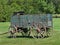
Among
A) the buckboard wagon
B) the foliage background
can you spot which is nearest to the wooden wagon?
the buckboard wagon

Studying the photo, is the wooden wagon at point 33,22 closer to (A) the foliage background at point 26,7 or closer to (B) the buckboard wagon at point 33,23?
(B) the buckboard wagon at point 33,23

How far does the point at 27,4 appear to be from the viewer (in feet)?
295

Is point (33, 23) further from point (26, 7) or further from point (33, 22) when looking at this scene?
point (26, 7)

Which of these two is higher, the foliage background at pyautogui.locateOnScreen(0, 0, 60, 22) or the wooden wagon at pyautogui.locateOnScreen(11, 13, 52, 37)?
the wooden wagon at pyautogui.locateOnScreen(11, 13, 52, 37)

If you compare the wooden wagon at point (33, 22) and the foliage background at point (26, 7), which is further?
the foliage background at point (26, 7)

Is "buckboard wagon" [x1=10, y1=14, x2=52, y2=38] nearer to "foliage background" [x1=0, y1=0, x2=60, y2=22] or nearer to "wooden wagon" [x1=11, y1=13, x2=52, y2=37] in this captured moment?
"wooden wagon" [x1=11, y1=13, x2=52, y2=37]

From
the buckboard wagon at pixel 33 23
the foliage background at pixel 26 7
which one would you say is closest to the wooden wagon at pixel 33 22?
the buckboard wagon at pixel 33 23

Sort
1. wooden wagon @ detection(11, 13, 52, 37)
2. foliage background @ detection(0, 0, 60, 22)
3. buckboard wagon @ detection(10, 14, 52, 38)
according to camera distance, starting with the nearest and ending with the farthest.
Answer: buckboard wagon @ detection(10, 14, 52, 38)
wooden wagon @ detection(11, 13, 52, 37)
foliage background @ detection(0, 0, 60, 22)

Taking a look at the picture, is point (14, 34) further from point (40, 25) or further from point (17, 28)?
point (40, 25)

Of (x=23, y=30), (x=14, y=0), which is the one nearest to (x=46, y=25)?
(x=23, y=30)

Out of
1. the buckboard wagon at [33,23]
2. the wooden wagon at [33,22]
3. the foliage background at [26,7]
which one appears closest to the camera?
the buckboard wagon at [33,23]

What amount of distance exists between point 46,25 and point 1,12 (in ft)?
145

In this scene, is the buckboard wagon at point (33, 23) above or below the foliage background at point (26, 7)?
above

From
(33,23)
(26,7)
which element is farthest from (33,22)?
(26,7)
